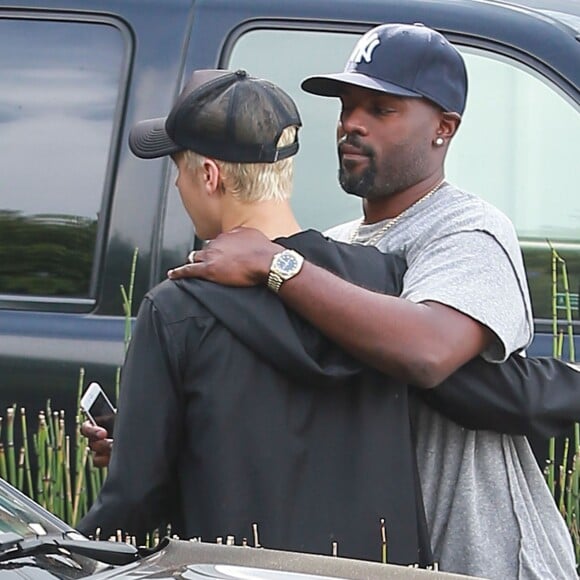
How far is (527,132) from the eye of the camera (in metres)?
3.51

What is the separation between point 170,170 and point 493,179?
2.51ft

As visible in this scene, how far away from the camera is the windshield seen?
227cm

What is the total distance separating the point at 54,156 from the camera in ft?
11.6

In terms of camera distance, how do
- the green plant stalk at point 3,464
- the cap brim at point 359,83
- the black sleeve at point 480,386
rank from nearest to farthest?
the black sleeve at point 480,386
the cap brim at point 359,83
the green plant stalk at point 3,464

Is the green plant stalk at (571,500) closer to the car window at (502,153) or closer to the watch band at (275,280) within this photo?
the car window at (502,153)

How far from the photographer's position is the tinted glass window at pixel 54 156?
351cm

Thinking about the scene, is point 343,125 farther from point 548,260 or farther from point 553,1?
point 553,1

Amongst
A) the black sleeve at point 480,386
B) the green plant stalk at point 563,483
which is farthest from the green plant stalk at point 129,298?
the green plant stalk at point 563,483

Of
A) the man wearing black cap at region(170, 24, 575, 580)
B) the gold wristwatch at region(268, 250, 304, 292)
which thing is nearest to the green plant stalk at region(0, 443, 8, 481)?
the man wearing black cap at region(170, 24, 575, 580)

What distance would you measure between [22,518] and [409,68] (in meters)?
1.06

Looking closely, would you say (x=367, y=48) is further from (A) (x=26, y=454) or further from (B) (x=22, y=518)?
(A) (x=26, y=454)

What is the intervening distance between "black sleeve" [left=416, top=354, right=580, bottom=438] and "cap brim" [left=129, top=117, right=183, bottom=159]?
623 mm

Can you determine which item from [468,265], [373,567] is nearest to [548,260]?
[468,265]

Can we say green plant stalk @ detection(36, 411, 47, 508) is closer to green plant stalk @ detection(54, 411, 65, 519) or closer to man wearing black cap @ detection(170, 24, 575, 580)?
green plant stalk @ detection(54, 411, 65, 519)
